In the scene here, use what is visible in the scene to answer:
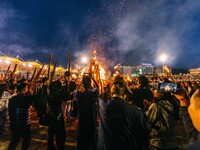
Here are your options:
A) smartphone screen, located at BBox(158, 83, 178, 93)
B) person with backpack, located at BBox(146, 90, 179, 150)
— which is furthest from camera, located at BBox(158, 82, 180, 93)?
person with backpack, located at BBox(146, 90, 179, 150)

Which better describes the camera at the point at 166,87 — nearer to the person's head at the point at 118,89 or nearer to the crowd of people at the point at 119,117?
the crowd of people at the point at 119,117

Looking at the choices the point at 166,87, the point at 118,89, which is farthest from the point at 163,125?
the point at 118,89

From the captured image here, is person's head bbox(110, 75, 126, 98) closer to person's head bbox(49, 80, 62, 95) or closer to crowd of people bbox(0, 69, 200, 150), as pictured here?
crowd of people bbox(0, 69, 200, 150)

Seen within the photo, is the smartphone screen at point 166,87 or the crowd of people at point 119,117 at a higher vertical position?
the smartphone screen at point 166,87

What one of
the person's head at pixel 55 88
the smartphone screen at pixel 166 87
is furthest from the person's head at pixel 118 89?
the person's head at pixel 55 88

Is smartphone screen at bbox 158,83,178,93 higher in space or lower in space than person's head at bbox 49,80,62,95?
lower

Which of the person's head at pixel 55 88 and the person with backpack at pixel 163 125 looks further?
the person's head at pixel 55 88

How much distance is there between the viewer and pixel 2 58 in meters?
18.8

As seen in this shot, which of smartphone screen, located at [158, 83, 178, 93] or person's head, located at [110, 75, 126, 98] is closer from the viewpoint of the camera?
person's head, located at [110, 75, 126, 98]

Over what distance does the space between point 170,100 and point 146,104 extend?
2.46 meters

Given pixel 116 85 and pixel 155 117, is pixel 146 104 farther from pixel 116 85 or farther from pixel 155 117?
pixel 116 85

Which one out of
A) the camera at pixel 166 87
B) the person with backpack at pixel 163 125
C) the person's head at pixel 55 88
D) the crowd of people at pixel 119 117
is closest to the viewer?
the crowd of people at pixel 119 117

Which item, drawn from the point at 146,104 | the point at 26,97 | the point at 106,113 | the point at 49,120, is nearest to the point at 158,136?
the point at 106,113

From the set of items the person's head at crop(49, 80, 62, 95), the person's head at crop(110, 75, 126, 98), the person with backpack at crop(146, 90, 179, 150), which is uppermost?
the person's head at crop(49, 80, 62, 95)
